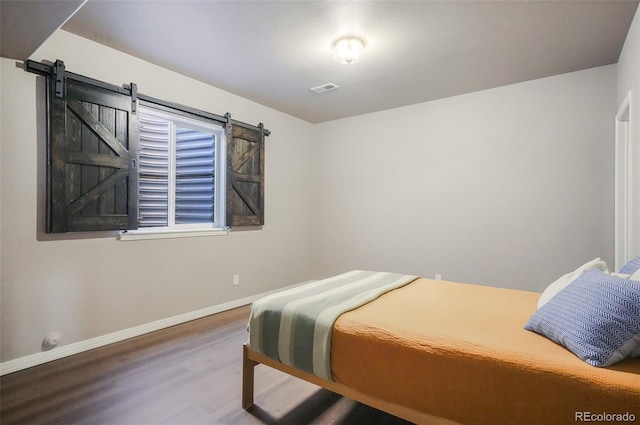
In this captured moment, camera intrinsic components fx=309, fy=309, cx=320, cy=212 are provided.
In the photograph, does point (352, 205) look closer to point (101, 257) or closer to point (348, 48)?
point (348, 48)

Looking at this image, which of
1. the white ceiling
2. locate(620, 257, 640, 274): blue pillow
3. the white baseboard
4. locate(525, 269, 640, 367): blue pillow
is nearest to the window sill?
the white baseboard

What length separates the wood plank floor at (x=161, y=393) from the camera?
1.76 meters

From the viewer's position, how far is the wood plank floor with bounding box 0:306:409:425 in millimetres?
1756

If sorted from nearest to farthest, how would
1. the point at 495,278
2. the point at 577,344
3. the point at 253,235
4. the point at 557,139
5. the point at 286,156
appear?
the point at 577,344, the point at 557,139, the point at 495,278, the point at 253,235, the point at 286,156

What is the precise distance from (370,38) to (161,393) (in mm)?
3012

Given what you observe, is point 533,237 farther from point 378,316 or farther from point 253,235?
point 253,235

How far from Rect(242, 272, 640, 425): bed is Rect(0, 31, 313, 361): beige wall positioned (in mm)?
1643

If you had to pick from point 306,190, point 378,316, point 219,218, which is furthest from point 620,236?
point 219,218

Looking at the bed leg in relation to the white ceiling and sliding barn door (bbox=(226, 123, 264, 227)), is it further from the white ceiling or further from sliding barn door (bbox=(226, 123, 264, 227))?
the white ceiling

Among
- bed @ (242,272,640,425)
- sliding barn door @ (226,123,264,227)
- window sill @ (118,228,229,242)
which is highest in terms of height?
sliding barn door @ (226,123,264,227)

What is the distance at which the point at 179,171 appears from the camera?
3.51 m

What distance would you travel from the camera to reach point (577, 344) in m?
1.21

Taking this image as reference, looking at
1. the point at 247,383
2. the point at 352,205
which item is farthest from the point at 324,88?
the point at 247,383

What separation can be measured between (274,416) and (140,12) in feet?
9.33
